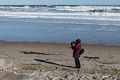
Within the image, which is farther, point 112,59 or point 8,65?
point 112,59

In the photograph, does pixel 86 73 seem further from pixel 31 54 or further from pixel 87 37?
pixel 87 37

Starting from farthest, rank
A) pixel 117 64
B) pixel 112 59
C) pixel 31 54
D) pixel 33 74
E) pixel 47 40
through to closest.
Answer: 1. pixel 47 40
2. pixel 31 54
3. pixel 112 59
4. pixel 117 64
5. pixel 33 74

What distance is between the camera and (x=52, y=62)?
16.8 meters

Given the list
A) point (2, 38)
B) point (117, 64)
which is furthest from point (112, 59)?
point (2, 38)

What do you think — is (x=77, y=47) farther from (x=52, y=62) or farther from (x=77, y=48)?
(x=52, y=62)

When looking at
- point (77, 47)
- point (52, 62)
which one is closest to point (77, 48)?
point (77, 47)

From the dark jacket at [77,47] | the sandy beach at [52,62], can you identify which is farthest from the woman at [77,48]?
the sandy beach at [52,62]

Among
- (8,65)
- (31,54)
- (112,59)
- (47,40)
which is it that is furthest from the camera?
(47,40)

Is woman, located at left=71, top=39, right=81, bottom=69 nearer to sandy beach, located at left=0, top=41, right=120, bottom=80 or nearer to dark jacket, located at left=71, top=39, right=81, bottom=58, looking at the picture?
dark jacket, located at left=71, top=39, right=81, bottom=58

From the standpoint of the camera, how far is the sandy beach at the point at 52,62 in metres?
13.4

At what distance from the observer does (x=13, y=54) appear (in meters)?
19.3

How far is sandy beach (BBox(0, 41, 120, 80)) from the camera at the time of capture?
526 inches

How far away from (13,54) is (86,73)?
253 inches

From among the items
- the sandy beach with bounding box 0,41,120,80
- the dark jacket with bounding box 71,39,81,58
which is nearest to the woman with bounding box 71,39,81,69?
the dark jacket with bounding box 71,39,81,58
